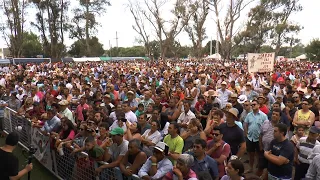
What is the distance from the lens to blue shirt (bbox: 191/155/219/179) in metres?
3.80

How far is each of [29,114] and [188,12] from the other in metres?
28.1

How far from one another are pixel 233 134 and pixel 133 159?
1.72 metres

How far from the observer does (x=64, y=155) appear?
5355 mm

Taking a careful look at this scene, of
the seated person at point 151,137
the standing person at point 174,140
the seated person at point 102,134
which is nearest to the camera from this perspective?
the standing person at point 174,140

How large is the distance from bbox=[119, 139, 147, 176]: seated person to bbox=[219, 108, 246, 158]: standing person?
1541 millimetres

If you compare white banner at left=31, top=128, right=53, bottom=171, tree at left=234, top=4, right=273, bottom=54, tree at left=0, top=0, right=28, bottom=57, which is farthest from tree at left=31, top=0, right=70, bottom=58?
white banner at left=31, top=128, right=53, bottom=171

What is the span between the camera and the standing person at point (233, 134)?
4.79 m

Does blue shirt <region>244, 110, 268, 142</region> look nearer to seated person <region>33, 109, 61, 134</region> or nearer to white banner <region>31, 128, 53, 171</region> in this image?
seated person <region>33, 109, 61, 134</region>

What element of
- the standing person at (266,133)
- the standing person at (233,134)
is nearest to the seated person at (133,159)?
the standing person at (233,134)

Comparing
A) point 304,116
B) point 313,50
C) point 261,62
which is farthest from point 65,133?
point 313,50

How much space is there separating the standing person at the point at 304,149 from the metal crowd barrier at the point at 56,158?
97.8 inches

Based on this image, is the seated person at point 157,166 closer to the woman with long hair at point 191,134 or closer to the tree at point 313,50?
the woman with long hair at point 191,134

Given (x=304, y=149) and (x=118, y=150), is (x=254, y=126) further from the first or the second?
(x=118, y=150)

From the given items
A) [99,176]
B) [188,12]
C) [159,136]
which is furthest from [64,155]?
[188,12]
